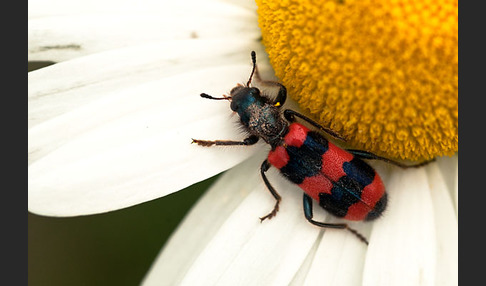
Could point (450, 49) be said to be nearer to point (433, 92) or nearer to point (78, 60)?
point (433, 92)

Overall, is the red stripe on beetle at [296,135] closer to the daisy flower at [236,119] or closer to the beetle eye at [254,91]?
the daisy flower at [236,119]

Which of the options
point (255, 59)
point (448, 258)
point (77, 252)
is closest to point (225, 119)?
point (255, 59)

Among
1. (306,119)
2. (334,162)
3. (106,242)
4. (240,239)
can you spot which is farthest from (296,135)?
(106,242)

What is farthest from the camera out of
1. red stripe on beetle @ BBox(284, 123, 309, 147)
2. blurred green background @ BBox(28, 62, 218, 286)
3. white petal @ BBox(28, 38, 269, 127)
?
blurred green background @ BBox(28, 62, 218, 286)

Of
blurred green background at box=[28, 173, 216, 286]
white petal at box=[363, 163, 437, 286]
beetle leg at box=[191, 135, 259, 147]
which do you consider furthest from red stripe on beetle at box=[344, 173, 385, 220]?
blurred green background at box=[28, 173, 216, 286]

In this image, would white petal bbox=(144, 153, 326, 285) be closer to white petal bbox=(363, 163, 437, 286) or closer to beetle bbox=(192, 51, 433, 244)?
beetle bbox=(192, 51, 433, 244)

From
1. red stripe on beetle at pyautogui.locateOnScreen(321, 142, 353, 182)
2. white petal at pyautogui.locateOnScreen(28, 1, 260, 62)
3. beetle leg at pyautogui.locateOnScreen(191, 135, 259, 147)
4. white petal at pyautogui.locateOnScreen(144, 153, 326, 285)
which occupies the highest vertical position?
white petal at pyautogui.locateOnScreen(28, 1, 260, 62)

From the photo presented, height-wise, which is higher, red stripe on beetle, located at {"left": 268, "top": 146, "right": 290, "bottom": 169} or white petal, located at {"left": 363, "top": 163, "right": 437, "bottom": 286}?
red stripe on beetle, located at {"left": 268, "top": 146, "right": 290, "bottom": 169}
